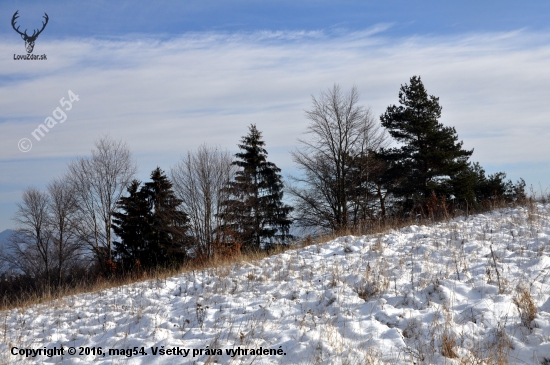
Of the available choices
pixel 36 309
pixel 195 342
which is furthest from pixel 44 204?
pixel 195 342

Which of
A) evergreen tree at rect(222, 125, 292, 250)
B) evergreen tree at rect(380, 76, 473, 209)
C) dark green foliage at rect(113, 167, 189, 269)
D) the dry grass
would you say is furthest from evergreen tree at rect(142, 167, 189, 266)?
the dry grass

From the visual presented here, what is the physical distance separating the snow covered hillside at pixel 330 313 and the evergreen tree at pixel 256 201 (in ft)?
84.9

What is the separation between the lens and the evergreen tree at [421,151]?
98.0ft

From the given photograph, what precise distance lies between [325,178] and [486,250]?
2750cm

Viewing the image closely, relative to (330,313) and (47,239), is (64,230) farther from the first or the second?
(330,313)

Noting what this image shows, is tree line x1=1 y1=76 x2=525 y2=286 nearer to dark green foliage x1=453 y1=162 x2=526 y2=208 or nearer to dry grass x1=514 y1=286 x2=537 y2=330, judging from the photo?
dark green foliage x1=453 y1=162 x2=526 y2=208

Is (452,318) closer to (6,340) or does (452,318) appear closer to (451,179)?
(6,340)

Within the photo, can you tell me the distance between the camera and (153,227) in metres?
35.2

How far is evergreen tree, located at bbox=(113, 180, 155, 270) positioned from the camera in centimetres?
3562

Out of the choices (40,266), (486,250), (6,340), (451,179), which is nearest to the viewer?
(6,340)

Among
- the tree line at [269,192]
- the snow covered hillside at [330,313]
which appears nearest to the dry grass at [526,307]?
the snow covered hillside at [330,313]

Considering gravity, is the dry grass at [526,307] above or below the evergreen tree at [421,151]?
below

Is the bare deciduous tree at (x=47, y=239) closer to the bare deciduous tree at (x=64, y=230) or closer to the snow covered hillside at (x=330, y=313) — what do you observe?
the bare deciduous tree at (x=64, y=230)

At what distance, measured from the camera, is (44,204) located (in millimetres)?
47938
